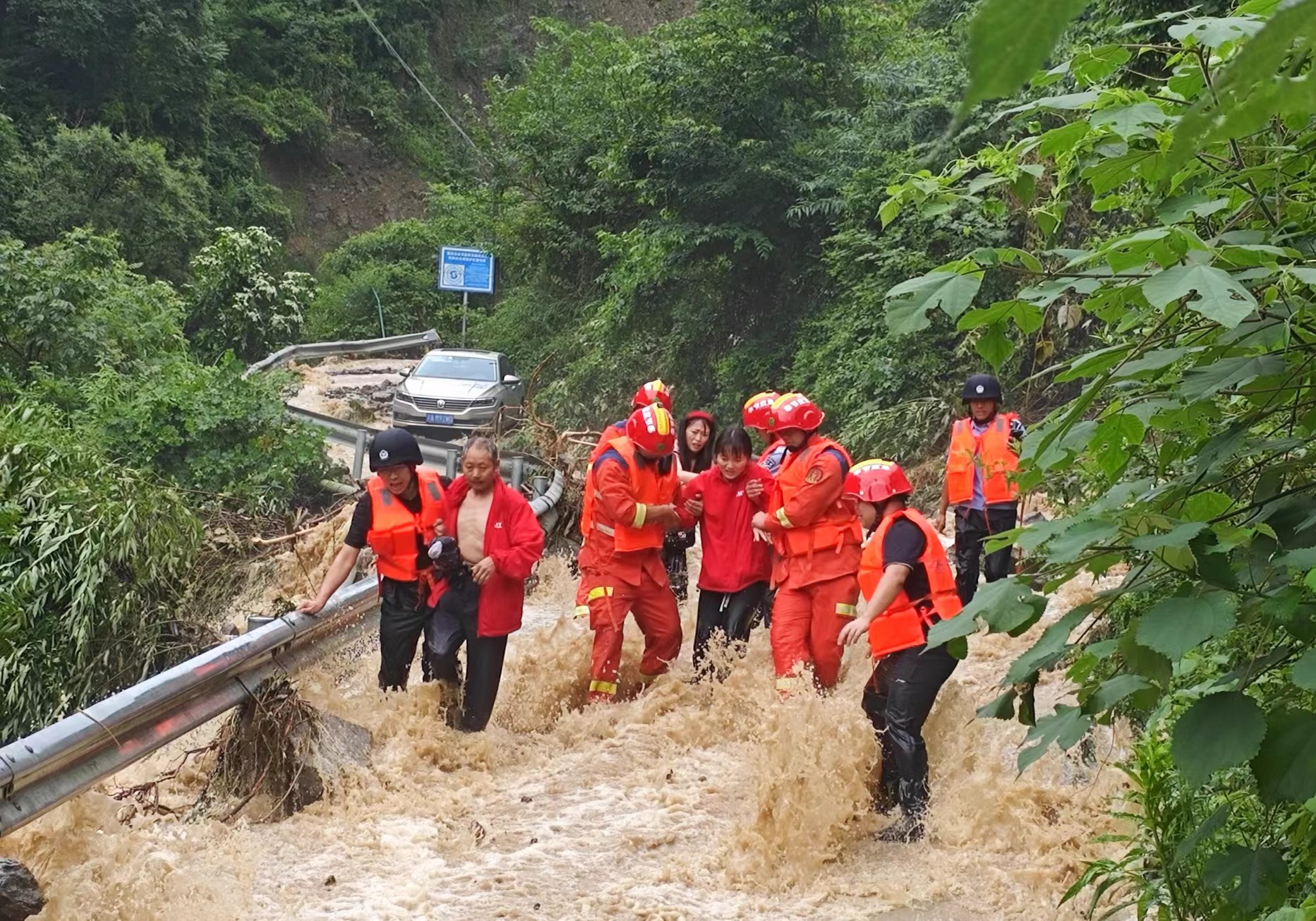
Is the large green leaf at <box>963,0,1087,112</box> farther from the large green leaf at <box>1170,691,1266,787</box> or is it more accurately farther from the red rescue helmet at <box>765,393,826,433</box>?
the red rescue helmet at <box>765,393,826,433</box>

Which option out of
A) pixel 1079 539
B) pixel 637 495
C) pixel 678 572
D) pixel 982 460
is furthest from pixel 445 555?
pixel 1079 539

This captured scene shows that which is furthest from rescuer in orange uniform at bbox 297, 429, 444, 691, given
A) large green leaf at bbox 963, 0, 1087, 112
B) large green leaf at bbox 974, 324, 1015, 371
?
large green leaf at bbox 963, 0, 1087, 112

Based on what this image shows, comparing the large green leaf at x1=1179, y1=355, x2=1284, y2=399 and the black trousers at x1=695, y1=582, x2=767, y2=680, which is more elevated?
the large green leaf at x1=1179, y1=355, x2=1284, y2=399

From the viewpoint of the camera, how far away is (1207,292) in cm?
214

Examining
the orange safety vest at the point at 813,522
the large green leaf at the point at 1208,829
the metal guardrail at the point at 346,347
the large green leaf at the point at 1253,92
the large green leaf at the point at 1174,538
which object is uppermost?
the large green leaf at the point at 1253,92

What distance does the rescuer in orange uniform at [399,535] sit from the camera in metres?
7.91

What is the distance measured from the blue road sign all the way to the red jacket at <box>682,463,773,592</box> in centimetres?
2571

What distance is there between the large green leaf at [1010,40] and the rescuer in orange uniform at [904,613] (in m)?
5.70

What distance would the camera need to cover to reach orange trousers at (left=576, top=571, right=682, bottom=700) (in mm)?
8711

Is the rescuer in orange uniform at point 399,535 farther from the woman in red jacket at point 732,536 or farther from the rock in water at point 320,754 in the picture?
the woman in red jacket at point 732,536

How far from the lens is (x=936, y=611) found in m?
6.64

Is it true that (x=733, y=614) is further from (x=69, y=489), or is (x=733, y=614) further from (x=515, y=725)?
(x=69, y=489)

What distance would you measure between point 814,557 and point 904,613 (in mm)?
1417

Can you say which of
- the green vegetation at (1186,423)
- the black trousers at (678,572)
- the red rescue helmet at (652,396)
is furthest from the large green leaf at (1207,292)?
the black trousers at (678,572)
